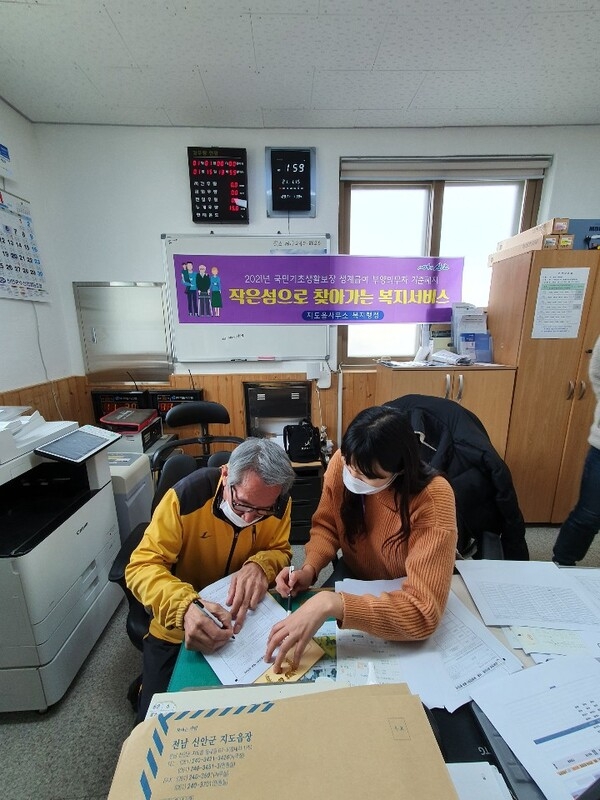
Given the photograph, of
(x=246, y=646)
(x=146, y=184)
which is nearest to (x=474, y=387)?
(x=246, y=646)

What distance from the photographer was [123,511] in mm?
1783

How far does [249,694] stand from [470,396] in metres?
2.18

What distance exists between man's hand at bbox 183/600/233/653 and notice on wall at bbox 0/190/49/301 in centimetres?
224

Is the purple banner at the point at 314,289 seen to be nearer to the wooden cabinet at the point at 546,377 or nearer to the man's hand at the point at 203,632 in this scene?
the wooden cabinet at the point at 546,377

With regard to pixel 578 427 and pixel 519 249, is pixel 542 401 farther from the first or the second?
pixel 519 249

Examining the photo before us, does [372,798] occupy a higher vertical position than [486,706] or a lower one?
higher

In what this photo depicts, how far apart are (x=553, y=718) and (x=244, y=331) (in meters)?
2.53

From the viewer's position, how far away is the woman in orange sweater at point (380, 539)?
0.78 meters

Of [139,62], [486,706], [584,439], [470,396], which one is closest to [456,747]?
[486,706]

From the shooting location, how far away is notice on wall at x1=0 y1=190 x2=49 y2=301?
2.06 metres

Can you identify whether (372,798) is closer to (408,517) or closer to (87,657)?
(408,517)

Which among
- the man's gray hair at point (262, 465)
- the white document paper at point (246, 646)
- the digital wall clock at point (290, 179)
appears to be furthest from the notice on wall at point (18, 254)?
the white document paper at point (246, 646)

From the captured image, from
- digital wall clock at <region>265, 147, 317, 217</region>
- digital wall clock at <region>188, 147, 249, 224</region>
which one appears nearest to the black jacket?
digital wall clock at <region>265, 147, 317, 217</region>

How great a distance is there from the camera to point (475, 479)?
1.28 metres
